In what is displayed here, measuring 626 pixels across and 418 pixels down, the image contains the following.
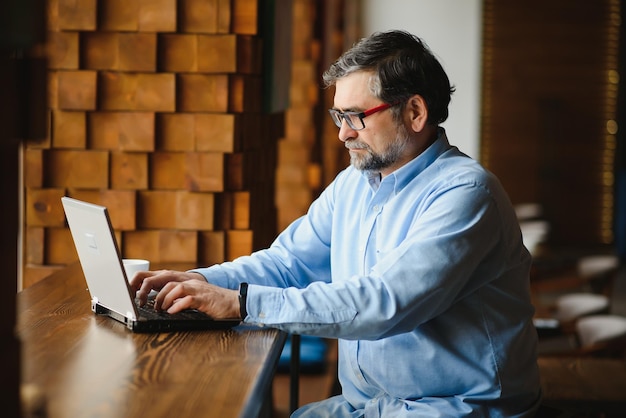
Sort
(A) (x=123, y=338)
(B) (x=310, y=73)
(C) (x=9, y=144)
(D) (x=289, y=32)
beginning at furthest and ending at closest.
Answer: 1. (B) (x=310, y=73)
2. (D) (x=289, y=32)
3. (A) (x=123, y=338)
4. (C) (x=9, y=144)

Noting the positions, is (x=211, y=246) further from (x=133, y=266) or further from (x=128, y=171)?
(x=133, y=266)

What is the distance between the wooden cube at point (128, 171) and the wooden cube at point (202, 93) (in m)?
0.22

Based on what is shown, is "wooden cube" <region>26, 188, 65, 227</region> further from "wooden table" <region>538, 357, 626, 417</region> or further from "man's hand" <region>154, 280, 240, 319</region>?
"wooden table" <region>538, 357, 626, 417</region>

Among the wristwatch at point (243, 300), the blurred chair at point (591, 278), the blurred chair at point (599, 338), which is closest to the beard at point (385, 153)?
the wristwatch at point (243, 300)

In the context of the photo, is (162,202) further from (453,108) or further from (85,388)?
(453,108)

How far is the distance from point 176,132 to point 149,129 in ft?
0.28

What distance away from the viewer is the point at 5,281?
975 mm

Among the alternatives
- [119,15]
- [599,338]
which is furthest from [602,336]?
[119,15]

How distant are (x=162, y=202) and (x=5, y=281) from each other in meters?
1.89

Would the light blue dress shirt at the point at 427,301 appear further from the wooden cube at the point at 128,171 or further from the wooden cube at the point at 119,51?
the wooden cube at the point at 119,51

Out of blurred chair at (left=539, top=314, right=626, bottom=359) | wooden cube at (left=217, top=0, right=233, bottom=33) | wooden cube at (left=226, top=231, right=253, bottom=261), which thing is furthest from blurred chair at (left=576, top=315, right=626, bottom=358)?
A: wooden cube at (left=217, top=0, right=233, bottom=33)

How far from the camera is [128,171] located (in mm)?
2832

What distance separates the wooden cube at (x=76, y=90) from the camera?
277cm

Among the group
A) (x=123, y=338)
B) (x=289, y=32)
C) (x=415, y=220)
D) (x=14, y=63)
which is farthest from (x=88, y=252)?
(x=289, y=32)
